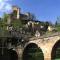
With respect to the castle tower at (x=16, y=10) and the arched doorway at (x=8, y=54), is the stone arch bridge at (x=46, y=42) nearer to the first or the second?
the arched doorway at (x=8, y=54)

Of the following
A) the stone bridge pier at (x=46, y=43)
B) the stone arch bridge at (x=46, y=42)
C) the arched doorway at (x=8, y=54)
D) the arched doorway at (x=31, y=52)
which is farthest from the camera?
the arched doorway at (x=8, y=54)

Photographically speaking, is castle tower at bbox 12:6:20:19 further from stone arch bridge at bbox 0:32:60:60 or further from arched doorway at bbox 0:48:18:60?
stone arch bridge at bbox 0:32:60:60

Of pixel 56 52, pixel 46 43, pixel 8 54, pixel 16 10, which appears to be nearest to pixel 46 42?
pixel 46 43

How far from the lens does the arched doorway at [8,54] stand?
1282 inches

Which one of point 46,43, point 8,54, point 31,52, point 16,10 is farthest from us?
point 16,10

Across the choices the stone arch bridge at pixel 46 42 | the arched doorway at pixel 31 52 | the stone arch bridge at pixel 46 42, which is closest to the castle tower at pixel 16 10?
the arched doorway at pixel 31 52

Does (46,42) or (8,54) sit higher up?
(46,42)

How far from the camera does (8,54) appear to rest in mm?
32812

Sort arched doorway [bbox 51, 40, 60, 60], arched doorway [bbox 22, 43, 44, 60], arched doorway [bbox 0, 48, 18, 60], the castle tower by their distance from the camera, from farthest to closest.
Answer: the castle tower < arched doorway [bbox 0, 48, 18, 60] < arched doorway [bbox 22, 43, 44, 60] < arched doorway [bbox 51, 40, 60, 60]

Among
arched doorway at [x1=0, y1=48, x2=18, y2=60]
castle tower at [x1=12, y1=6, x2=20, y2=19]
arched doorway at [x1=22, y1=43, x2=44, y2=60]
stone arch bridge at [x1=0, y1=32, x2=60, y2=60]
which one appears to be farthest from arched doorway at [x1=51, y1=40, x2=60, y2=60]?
castle tower at [x1=12, y1=6, x2=20, y2=19]

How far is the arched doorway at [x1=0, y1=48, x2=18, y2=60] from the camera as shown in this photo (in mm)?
Result: 32562

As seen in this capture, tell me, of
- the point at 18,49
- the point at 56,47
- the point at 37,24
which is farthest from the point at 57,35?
the point at 37,24

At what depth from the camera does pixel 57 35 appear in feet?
91.3

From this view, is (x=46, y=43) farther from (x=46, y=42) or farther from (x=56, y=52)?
(x=56, y=52)
